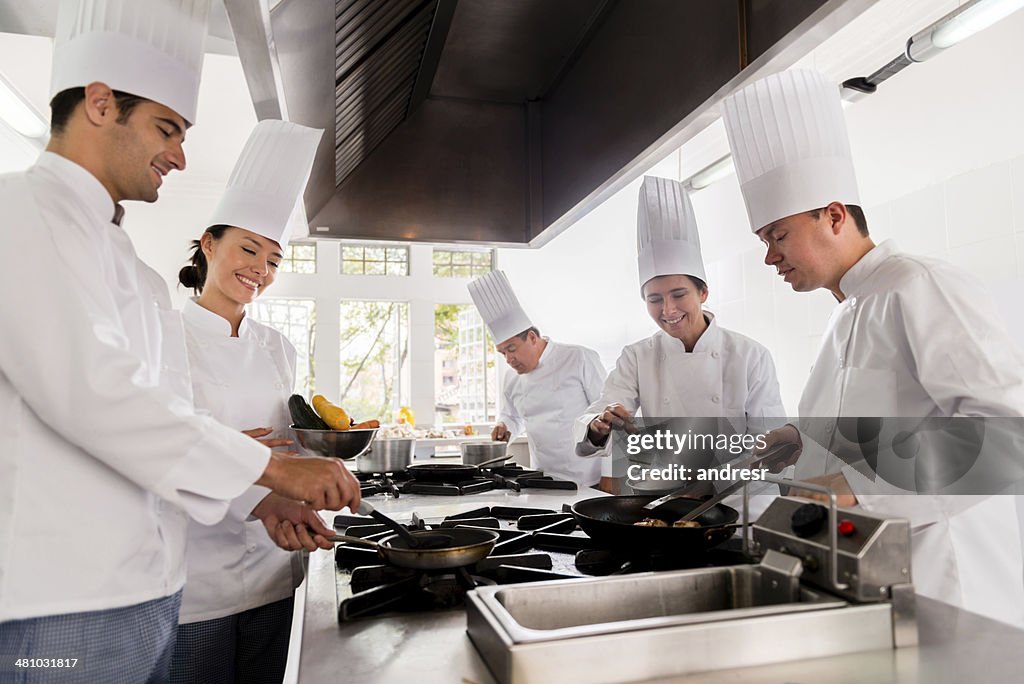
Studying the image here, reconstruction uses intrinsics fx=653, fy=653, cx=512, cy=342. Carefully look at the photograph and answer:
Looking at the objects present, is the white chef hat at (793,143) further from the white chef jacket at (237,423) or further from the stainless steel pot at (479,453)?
the stainless steel pot at (479,453)

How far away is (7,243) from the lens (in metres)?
0.82

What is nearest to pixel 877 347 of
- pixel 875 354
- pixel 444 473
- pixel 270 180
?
pixel 875 354

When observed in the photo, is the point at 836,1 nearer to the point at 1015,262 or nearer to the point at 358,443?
the point at 358,443

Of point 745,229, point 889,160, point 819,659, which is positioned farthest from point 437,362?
point 819,659

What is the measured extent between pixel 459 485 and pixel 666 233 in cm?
125

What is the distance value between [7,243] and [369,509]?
0.66 meters

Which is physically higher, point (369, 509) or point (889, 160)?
point (889, 160)

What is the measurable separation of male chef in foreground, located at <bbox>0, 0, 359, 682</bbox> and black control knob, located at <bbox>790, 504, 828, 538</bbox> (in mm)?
625

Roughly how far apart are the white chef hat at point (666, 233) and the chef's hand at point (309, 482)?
183cm

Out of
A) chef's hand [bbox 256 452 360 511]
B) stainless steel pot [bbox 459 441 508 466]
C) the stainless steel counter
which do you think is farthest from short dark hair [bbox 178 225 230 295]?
stainless steel pot [bbox 459 441 508 466]

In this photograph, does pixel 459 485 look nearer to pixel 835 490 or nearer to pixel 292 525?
pixel 292 525

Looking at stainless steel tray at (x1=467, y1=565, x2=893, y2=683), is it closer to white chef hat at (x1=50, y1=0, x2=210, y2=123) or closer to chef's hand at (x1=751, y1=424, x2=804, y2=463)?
chef's hand at (x1=751, y1=424, x2=804, y2=463)

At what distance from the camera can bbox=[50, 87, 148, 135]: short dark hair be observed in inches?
39.1

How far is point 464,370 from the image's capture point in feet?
22.2
